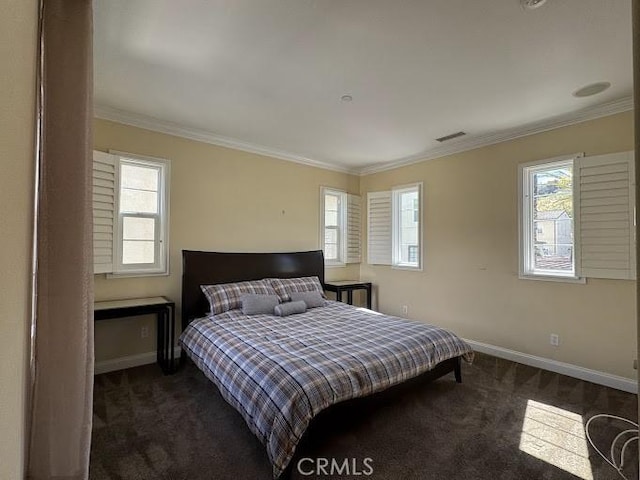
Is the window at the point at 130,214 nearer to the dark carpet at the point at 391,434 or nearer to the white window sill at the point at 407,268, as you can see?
the dark carpet at the point at 391,434

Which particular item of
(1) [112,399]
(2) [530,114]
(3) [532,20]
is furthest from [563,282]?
(1) [112,399]

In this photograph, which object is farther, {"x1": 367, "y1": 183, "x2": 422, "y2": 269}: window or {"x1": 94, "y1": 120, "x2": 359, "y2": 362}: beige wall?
{"x1": 367, "y1": 183, "x2": 422, "y2": 269}: window

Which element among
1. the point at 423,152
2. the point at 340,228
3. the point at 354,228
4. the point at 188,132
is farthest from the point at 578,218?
the point at 188,132

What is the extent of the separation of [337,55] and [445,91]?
1.09 metres

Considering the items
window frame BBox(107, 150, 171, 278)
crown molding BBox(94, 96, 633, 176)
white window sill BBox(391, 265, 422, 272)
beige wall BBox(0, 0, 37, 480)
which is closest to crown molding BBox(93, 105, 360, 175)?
crown molding BBox(94, 96, 633, 176)

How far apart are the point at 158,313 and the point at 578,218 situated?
4318 millimetres

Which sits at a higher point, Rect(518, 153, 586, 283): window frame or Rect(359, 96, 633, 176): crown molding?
Rect(359, 96, 633, 176): crown molding

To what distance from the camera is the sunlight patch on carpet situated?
1920mm

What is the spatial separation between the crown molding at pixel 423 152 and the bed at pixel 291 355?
4.70 feet

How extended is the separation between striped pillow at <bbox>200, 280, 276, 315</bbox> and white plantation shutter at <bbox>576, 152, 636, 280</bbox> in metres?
3.33

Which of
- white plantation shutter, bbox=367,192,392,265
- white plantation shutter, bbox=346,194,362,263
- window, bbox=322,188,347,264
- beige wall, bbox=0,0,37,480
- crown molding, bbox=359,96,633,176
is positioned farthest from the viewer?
white plantation shutter, bbox=346,194,362,263

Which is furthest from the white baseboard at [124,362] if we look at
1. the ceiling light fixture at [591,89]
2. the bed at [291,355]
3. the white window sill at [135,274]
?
the ceiling light fixture at [591,89]

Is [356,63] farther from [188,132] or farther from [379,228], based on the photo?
[379,228]

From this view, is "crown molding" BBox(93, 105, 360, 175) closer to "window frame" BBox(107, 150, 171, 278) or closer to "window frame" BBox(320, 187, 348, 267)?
"window frame" BBox(107, 150, 171, 278)
